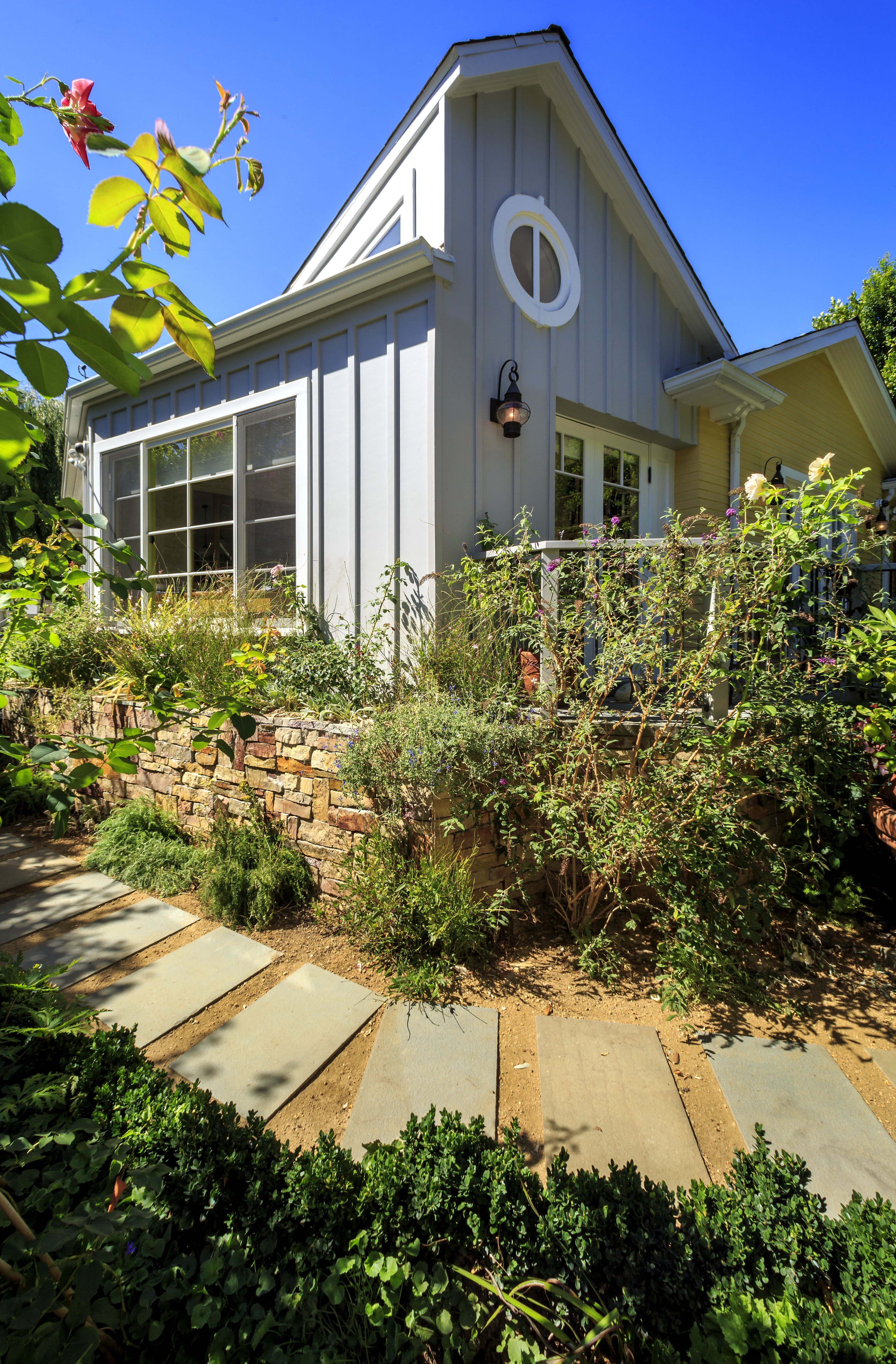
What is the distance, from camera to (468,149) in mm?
4930

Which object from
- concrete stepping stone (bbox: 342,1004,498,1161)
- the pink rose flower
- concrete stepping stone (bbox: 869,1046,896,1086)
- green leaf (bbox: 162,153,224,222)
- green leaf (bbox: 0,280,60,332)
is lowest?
concrete stepping stone (bbox: 869,1046,896,1086)

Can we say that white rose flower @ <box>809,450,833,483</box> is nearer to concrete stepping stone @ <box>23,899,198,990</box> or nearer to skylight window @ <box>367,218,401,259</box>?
skylight window @ <box>367,218,401,259</box>

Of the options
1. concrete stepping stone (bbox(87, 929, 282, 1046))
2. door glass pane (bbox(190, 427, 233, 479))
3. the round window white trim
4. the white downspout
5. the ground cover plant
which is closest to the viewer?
the ground cover plant

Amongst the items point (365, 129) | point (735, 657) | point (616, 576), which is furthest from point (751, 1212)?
point (365, 129)

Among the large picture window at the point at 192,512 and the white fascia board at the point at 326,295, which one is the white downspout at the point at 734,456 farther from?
the large picture window at the point at 192,512

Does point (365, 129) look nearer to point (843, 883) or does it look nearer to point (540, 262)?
point (540, 262)

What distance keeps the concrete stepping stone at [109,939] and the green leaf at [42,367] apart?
3.15 meters

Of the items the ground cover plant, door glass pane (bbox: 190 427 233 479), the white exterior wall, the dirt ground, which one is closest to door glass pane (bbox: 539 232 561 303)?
the white exterior wall

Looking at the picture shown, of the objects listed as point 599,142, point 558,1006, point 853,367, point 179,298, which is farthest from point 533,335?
point 853,367

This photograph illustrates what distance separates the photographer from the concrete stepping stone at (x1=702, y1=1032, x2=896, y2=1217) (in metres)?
1.96

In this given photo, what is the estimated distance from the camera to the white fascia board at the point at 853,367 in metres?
6.95

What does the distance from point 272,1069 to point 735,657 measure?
9.70 feet

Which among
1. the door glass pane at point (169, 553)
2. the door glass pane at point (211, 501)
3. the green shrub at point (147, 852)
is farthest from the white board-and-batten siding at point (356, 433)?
the green shrub at point (147, 852)

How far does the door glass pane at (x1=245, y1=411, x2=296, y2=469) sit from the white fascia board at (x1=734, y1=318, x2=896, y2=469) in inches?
184
